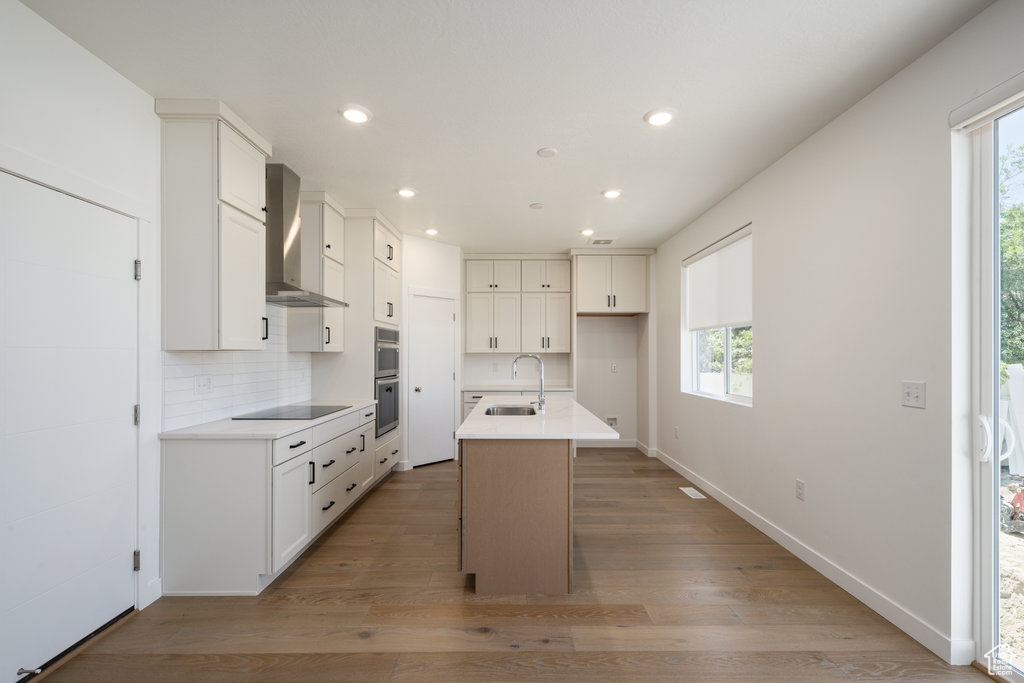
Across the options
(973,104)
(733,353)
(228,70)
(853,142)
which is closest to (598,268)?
(733,353)

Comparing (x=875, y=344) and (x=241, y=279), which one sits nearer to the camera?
(x=875, y=344)

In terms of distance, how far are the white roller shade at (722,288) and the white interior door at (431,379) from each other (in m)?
2.65

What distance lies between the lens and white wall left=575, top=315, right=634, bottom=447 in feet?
19.2

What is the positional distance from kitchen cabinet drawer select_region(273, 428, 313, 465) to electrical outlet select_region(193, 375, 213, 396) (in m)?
0.62

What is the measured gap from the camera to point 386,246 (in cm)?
438

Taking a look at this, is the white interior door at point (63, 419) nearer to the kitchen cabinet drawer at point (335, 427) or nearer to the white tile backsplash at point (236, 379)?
the white tile backsplash at point (236, 379)

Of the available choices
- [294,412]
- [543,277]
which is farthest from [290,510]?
[543,277]

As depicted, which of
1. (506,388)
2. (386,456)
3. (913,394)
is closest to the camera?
(913,394)

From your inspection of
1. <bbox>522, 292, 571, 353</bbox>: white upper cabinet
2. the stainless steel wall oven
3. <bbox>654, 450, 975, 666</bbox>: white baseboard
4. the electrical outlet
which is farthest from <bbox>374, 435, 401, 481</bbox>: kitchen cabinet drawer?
<bbox>654, 450, 975, 666</bbox>: white baseboard

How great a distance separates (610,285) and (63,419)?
4.84 metres

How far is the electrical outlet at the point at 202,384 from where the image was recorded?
256 cm

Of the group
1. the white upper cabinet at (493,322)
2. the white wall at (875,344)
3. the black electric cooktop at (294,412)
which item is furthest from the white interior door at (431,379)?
the white wall at (875,344)

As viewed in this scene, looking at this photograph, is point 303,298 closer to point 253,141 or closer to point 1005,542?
point 253,141

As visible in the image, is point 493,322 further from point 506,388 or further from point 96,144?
point 96,144
